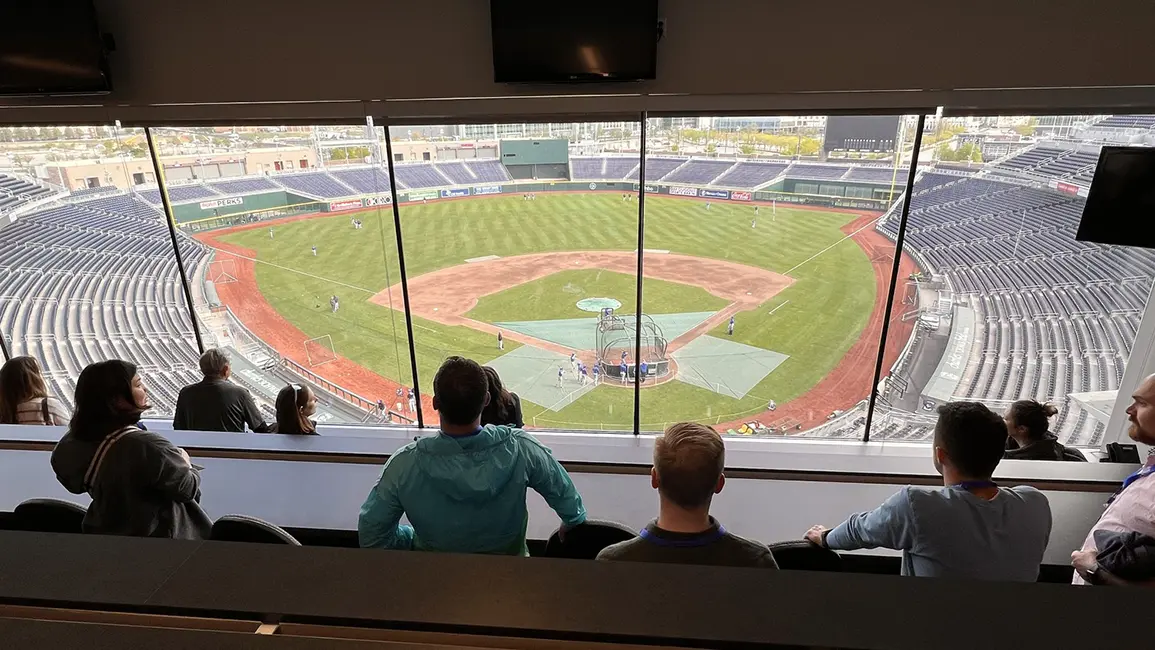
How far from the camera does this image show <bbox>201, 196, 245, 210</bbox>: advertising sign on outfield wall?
4.90 metres

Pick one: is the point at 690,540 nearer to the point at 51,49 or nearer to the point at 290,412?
the point at 290,412

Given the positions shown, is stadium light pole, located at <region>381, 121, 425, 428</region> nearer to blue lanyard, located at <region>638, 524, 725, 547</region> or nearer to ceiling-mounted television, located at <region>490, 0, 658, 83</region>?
ceiling-mounted television, located at <region>490, 0, 658, 83</region>

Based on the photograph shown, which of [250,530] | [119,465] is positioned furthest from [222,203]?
[250,530]

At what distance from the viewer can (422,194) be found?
4914 millimetres

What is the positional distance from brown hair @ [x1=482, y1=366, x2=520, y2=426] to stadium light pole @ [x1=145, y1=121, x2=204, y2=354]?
3.05 meters

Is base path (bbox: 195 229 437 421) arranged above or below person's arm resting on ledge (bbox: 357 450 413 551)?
below

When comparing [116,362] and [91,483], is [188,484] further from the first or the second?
[116,362]

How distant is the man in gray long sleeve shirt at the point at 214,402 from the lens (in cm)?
299

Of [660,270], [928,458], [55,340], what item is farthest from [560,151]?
[660,270]

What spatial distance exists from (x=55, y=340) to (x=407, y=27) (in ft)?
17.3

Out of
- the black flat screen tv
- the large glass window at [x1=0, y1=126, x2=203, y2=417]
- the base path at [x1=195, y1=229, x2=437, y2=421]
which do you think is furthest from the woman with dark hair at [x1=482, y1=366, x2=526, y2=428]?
the base path at [x1=195, y1=229, x2=437, y2=421]

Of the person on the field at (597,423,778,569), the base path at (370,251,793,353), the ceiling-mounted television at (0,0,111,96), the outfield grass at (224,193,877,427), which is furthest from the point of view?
the base path at (370,251,793,353)

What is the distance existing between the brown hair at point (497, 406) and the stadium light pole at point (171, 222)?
120 inches

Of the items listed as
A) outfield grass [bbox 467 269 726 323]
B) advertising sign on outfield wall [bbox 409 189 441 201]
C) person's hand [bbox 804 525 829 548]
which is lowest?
outfield grass [bbox 467 269 726 323]
